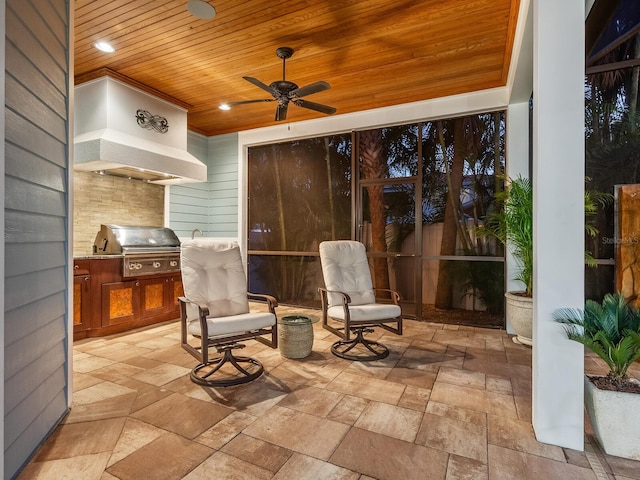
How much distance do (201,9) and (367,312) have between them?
9.76 ft

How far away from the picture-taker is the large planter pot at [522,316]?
11.8 feet

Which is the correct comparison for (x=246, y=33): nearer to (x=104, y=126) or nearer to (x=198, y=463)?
(x=104, y=126)

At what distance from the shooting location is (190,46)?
3506mm

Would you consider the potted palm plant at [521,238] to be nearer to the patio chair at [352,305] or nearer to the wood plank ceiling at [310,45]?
the patio chair at [352,305]

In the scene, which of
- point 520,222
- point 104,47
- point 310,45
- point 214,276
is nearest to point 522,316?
point 520,222

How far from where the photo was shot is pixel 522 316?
364 centimetres

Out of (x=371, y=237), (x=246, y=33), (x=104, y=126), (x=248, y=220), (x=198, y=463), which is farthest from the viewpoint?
(x=248, y=220)

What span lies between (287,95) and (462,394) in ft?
10.5

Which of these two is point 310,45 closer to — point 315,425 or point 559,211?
point 559,211

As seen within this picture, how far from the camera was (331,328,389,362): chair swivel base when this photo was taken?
330cm

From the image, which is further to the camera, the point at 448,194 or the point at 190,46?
the point at 448,194

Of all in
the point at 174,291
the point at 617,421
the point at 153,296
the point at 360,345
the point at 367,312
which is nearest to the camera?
the point at 617,421

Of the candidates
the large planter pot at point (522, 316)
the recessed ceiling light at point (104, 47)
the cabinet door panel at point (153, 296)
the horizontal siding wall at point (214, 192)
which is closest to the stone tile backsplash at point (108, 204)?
the horizontal siding wall at point (214, 192)

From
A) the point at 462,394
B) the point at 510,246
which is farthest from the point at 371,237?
the point at 462,394
